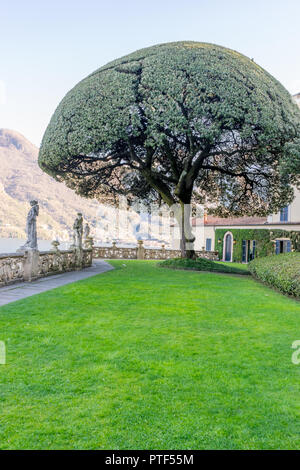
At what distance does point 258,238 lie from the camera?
30719 mm

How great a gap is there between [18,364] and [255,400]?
2.87 m

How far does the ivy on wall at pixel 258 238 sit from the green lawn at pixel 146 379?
2139cm

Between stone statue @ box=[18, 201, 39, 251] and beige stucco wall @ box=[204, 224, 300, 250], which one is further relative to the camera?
beige stucco wall @ box=[204, 224, 300, 250]

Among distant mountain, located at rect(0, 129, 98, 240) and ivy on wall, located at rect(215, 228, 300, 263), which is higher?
distant mountain, located at rect(0, 129, 98, 240)

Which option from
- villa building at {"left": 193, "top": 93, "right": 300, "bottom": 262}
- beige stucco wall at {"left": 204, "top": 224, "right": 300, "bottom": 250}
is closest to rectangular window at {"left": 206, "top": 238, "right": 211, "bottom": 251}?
villa building at {"left": 193, "top": 93, "right": 300, "bottom": 262}

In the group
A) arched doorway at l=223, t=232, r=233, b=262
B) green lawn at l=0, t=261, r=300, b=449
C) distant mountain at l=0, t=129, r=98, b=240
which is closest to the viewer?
green lawn at l=0, t=261, r=300, b=449

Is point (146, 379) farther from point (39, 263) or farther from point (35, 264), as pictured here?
point (39, 263)

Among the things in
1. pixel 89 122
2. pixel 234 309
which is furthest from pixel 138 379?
pixel 89 122

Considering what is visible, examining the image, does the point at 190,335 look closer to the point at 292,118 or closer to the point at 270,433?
the point at 270,433

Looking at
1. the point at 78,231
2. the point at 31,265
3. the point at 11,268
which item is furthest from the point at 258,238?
the point at 11,268

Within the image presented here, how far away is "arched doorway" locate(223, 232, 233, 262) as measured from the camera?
34438 millimetres

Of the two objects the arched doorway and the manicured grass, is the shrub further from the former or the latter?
the arched doorway

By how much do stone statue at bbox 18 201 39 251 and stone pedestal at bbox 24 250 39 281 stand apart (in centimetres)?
28

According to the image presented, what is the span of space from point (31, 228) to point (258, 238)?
74.0ft
